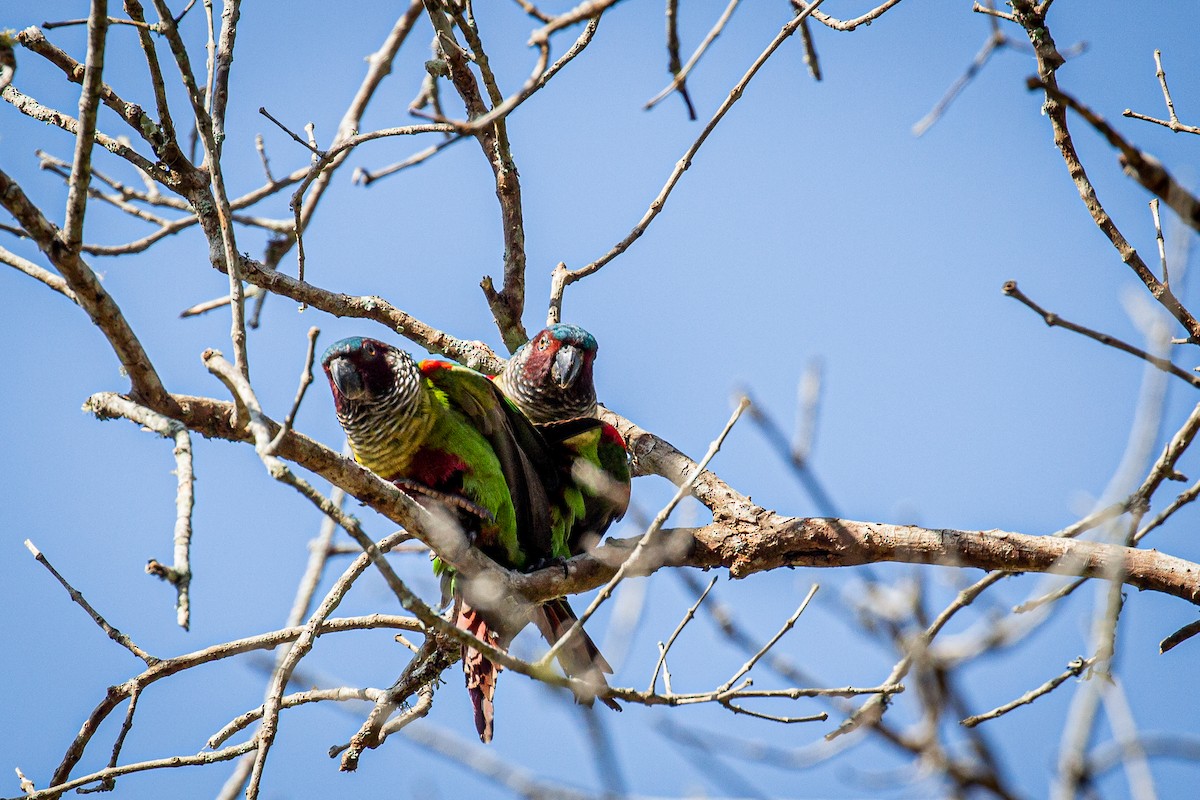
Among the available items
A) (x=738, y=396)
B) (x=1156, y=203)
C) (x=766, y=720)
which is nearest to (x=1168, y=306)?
(x=1156, y=203)

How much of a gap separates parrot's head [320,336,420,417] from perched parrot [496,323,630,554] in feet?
3.04

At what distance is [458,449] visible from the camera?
16.8ft

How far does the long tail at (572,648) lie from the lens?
4.73 metres

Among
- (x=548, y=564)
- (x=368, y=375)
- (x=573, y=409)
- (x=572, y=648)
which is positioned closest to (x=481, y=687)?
(x=572, y=648)

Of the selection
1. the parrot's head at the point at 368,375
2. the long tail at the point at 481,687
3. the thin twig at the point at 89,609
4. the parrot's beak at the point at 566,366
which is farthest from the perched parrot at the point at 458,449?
the thin twig at the point at 89,609

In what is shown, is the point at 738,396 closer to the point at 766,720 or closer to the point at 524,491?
the point at 766,720

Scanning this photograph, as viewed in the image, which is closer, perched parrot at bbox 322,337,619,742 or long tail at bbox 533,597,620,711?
long tail at bbox 533,597,620,711

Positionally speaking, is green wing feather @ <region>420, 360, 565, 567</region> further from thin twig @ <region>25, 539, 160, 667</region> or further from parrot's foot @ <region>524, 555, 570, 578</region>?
thin twig @ <region>25, 539, 160, 667</region>

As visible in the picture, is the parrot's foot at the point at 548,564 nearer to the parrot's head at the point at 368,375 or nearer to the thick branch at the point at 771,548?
the thick branch at the point at 771,548

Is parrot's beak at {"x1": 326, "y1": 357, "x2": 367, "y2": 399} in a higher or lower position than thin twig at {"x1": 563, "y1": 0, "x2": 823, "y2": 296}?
lower

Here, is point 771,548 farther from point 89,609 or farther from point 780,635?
point 89,609

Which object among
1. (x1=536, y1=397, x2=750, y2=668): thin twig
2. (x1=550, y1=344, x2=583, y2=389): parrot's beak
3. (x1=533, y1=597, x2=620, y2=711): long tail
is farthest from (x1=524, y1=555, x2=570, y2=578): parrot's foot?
(x1=536, y1=397, x2=750, y2=668): thin twig

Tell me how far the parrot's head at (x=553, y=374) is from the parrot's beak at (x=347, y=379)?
1.20 meters

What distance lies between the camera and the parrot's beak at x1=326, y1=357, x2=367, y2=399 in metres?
5.11
